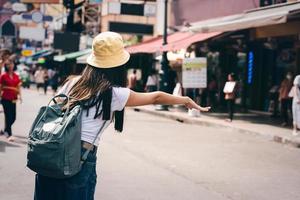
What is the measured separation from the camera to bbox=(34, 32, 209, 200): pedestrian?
348 centimetres

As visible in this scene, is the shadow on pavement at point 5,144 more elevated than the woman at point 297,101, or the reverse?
the woman at point 297,101

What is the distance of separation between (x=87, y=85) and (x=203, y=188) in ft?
13.9

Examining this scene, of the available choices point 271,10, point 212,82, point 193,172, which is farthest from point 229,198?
point 212,82

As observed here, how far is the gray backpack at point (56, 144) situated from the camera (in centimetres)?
333

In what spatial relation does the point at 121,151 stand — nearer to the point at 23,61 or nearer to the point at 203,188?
the point at 203,188

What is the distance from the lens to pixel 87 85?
3.62 metres

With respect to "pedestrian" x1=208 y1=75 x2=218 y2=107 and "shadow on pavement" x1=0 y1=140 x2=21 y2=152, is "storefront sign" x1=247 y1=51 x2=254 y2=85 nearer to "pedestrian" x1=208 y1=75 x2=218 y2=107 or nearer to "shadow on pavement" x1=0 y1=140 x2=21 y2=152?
"pedestrian" x1=208 y1=75 x2=218 y2=107

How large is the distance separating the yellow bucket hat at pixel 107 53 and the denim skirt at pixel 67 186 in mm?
567

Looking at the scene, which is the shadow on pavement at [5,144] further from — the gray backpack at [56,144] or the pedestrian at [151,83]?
the pedestrian at [151,83]

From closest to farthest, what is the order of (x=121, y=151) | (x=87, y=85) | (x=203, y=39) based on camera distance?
(x=87, y=85), (x=121, y=151), (x=203, y=39)

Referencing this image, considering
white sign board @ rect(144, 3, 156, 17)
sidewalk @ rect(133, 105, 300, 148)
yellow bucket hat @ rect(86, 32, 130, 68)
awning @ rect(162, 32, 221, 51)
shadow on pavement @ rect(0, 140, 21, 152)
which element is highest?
white sign board @ rect(144, 3, 156, 17)

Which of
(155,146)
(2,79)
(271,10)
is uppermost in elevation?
(271,10)

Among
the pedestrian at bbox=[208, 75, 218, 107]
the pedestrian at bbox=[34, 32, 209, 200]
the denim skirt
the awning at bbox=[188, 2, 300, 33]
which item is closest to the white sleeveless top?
the pedestrian at bbox=[34, 32, 209, 200]

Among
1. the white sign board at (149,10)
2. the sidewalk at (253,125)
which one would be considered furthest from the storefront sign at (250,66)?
the white sign board at (149,10)
